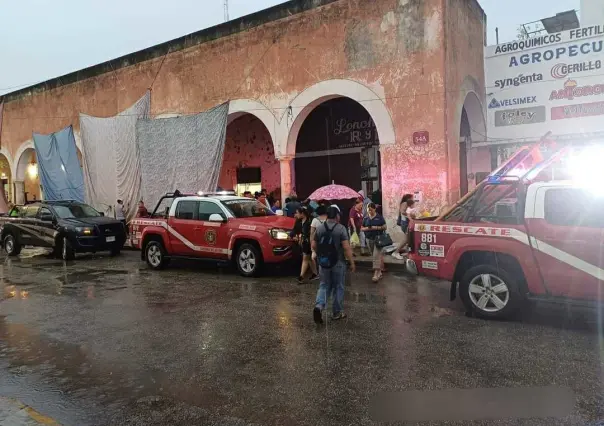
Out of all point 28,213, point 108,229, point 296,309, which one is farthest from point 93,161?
point 296,309

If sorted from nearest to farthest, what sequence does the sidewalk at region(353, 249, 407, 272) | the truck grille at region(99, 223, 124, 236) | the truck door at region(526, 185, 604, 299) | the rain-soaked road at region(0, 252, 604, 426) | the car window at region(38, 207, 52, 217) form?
the rain-soaked road at region(0, 252, 604, 426) < the truck door at region(526, 185, 604, 299) < the sidewalk at region(353, 249, 407, 272) < the truck grille at region(99, 223, 124, 236) < the car window at region(38, 207, 52, 217)

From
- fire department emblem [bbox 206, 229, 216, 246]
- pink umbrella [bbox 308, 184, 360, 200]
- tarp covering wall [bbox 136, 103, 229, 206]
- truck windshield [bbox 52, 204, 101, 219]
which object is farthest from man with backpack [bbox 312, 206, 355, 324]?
truck windshield [bbox 52, 204, 101, 219]

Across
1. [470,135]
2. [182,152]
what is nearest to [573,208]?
[470,135]

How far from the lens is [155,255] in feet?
40.3

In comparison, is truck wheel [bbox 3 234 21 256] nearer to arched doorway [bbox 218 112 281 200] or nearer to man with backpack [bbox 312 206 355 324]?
arched doorway [bbox 218 112 281 200]

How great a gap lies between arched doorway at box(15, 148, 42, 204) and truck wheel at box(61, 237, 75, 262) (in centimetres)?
1336

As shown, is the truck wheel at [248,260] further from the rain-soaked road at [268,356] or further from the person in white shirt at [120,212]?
the person in white shirt at [120,212]

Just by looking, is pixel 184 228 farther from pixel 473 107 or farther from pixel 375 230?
pixel 473 107

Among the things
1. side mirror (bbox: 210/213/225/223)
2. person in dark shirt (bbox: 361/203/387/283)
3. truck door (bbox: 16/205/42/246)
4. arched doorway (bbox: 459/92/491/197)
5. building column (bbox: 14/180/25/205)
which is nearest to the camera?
person in dark shirt (bbox: 361/203/387/283)

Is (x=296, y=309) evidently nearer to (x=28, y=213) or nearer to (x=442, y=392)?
(x=442, y=392)

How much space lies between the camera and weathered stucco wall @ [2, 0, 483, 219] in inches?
510

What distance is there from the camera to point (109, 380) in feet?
16.4

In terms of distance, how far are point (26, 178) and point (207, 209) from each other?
2086 centimetres

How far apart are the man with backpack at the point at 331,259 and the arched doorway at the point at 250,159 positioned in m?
13.2
